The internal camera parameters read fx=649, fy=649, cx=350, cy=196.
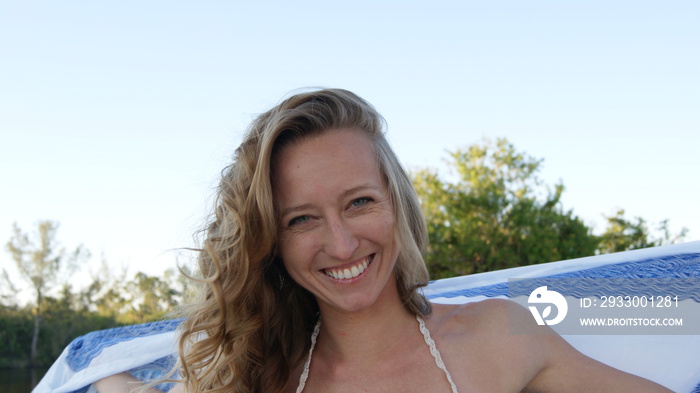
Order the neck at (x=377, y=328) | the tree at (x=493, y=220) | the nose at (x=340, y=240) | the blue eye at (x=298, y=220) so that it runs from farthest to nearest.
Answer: the tree at (x=493, y=220), the neck at (x=377, y=328), the blue eye at (x=298, y=220), the nose at (x=340, y=240)

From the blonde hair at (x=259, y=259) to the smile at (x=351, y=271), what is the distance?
4.8 inches

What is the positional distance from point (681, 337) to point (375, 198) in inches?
40.1

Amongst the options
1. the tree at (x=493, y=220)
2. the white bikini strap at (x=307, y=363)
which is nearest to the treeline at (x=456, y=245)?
the tree at (x=493, y=220)

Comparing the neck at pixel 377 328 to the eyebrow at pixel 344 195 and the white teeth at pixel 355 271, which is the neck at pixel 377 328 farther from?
the eyebrow at pixel 344 195

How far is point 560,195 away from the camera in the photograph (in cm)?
2019

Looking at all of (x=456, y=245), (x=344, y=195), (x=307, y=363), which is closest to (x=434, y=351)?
(x=307, y=363)

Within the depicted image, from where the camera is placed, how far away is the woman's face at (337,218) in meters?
1.80

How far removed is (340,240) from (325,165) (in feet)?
0.73

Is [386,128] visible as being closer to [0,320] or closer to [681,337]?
[681,337]

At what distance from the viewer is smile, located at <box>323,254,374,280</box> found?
1.83 metres

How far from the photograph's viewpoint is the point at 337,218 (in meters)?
1.79

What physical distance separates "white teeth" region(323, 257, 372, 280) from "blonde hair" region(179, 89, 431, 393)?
0.13m

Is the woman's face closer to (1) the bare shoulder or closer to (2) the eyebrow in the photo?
(2) the eyebrow

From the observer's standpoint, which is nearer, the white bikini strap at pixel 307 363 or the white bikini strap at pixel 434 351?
the white bikini strap at pixel 434 351
